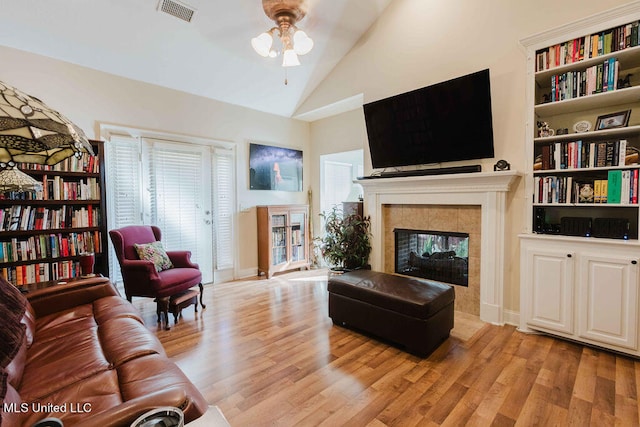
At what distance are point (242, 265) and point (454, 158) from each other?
11.4 feet

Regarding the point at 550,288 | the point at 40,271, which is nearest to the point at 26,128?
the point at 40,271

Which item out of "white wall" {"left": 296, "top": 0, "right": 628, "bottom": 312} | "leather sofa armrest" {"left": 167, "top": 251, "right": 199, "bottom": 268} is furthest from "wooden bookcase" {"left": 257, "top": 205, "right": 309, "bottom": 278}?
"white wall" {"left": 296, "top": 0, "right": 628, "bottom": 312}

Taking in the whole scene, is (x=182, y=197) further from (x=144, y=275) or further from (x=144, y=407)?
(x=144, y=407)

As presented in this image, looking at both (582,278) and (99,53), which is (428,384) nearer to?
(582,278)

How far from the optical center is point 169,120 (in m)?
4.00

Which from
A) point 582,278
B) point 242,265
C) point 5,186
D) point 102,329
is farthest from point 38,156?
point 242,265

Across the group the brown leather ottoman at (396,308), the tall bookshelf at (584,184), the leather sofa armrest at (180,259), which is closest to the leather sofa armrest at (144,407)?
the brown leather ottoman at (396,308)

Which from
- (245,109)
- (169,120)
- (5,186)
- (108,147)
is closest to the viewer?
(5,186)

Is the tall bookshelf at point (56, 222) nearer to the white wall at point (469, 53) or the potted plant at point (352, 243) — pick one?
the potted plant at point (352, 243)

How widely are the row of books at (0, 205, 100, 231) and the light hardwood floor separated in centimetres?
129

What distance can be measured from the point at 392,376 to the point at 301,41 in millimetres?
2894

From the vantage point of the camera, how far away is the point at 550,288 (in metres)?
2.60

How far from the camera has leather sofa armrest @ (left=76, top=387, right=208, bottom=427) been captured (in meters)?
0.81

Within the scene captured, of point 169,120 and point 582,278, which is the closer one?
point 582,278
